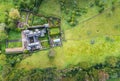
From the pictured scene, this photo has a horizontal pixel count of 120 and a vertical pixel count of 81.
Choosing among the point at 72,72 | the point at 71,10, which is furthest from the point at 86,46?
the point at 71,10

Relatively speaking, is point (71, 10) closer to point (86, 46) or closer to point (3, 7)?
point (86, 46)

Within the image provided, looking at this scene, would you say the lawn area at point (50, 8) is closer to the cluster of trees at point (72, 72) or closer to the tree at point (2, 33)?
the tree at point (2, 33)

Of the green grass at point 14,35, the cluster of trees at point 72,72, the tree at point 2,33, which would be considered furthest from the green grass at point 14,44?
the cluster of trees at point 72,72

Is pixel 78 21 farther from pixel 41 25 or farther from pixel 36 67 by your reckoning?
pixel 36 67

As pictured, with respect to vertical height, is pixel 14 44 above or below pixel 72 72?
above

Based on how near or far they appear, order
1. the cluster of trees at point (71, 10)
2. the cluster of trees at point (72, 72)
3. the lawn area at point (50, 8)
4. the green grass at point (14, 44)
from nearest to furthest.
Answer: the cluster of trees at point (72, 72) < the green grass at point (14, 44) < the cluster of trees at point (71, 10) < the lawn area at point (50, 8)

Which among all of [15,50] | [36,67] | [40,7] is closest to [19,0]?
[40,7]
